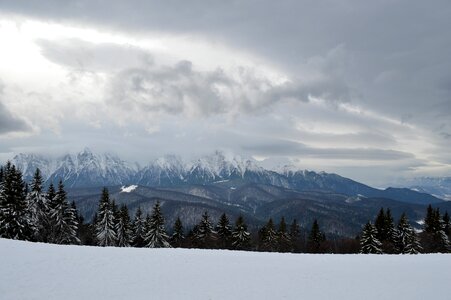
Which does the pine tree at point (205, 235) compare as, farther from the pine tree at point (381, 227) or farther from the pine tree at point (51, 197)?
the pine tree at point (381, 227)

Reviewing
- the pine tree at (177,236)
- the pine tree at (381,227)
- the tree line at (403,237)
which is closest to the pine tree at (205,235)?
the pine tree at (177,236)

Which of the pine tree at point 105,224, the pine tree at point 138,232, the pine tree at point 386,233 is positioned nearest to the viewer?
the pine tree at point 386,233

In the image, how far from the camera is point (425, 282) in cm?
2369

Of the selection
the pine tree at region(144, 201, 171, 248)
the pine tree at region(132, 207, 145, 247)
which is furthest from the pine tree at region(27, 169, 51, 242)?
the pine tree at region(132, 207, 145, 247)

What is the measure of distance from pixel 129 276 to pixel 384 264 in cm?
2011

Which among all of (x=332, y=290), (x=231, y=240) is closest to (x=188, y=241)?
(x=231, y=240)

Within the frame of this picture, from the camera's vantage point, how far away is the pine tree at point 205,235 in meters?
69.2

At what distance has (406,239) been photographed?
5903 centimetres

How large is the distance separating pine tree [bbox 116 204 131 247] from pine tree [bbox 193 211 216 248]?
1358 cm

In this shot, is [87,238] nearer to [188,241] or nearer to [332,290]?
[188,241]

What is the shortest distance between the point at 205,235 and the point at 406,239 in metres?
36.3

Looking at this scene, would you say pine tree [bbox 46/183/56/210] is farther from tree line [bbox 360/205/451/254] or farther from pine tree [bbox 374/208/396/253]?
pine tree [bbox 374/208/396/253]

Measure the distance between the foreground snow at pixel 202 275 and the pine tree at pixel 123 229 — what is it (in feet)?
122

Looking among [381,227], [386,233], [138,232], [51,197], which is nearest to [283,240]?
[381,227]
